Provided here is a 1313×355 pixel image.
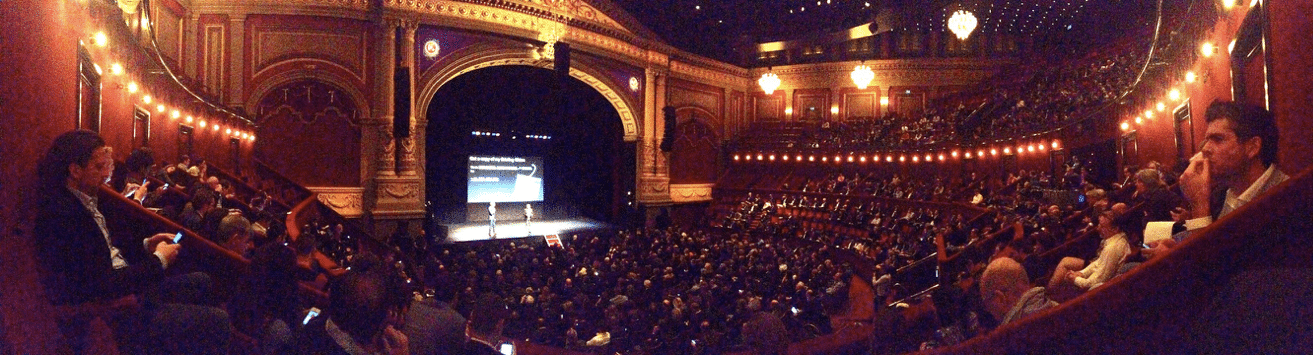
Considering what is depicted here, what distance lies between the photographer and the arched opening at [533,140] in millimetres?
19219

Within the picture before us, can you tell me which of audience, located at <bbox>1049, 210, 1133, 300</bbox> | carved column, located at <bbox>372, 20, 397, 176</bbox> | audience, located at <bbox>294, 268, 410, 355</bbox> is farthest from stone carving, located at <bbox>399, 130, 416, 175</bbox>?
audience, located at <bbox>1049, 210, 1133, 300</bbox>

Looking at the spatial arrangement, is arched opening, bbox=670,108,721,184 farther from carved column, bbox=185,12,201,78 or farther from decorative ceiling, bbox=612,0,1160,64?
carved column, bbox=185,12,201,78

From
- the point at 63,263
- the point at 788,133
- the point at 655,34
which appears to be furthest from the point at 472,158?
the point at 63,263

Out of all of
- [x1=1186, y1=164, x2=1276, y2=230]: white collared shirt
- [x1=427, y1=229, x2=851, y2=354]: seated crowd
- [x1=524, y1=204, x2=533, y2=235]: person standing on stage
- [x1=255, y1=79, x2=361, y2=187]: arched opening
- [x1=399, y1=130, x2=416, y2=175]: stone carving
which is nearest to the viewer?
[x1=1186, y1=164, x2=1276, y2=230]: white collared shirt

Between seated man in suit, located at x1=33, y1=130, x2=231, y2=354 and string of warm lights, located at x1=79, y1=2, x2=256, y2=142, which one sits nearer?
seated man in suit, located at x1=33, y1=130, x2=231, y2=354

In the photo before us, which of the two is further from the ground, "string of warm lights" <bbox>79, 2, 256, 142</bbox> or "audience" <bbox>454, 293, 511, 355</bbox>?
"string of warm lights" <bbox>79, 2, 256, 142</bbox>

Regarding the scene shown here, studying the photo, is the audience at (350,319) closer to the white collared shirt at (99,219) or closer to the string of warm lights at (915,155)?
the white collared shirt at (99,219)

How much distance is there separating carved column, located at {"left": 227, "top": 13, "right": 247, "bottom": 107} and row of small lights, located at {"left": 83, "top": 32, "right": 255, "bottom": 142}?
0.86m

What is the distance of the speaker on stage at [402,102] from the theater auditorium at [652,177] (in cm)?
8

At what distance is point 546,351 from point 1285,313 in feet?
17.8

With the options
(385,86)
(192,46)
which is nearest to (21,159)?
(192,46)

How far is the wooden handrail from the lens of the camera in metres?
1.12

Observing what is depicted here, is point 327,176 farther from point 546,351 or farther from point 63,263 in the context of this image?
point 63,263

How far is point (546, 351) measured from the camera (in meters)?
5.89
